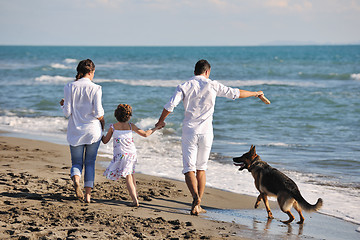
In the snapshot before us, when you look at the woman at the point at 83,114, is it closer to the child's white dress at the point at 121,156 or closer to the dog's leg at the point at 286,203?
the child's white dress at the point at 121,156

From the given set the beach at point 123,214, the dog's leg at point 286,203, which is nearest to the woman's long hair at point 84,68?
the beach at point 123,214

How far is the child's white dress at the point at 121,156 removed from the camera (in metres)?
5.27

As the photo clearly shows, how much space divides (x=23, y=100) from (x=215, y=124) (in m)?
9.95

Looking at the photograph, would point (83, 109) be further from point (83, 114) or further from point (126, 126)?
point (126, 126)

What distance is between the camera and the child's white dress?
17.3 feet

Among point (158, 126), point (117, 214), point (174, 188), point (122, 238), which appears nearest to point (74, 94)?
point (158, 126)

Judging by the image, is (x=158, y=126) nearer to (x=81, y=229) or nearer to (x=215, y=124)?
(x=81, y=229)

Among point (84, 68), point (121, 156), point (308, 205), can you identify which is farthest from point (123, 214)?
point (308, 205)

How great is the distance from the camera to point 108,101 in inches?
773

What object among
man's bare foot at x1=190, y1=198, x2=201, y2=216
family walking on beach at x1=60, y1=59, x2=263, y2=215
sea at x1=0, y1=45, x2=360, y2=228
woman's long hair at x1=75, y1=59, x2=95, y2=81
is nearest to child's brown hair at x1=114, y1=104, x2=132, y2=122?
family walking on beach at x1=60, y1=59, x2=263, y2=215

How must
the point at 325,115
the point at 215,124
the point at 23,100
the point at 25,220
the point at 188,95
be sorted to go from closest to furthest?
the point at 25,220, the point at 188,95, the point at 215,124, the point at 325,115, the point at 23,100

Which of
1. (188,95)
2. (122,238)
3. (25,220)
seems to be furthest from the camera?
(188,95)

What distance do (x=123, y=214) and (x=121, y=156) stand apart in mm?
754

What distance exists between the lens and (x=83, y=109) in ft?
16.7
